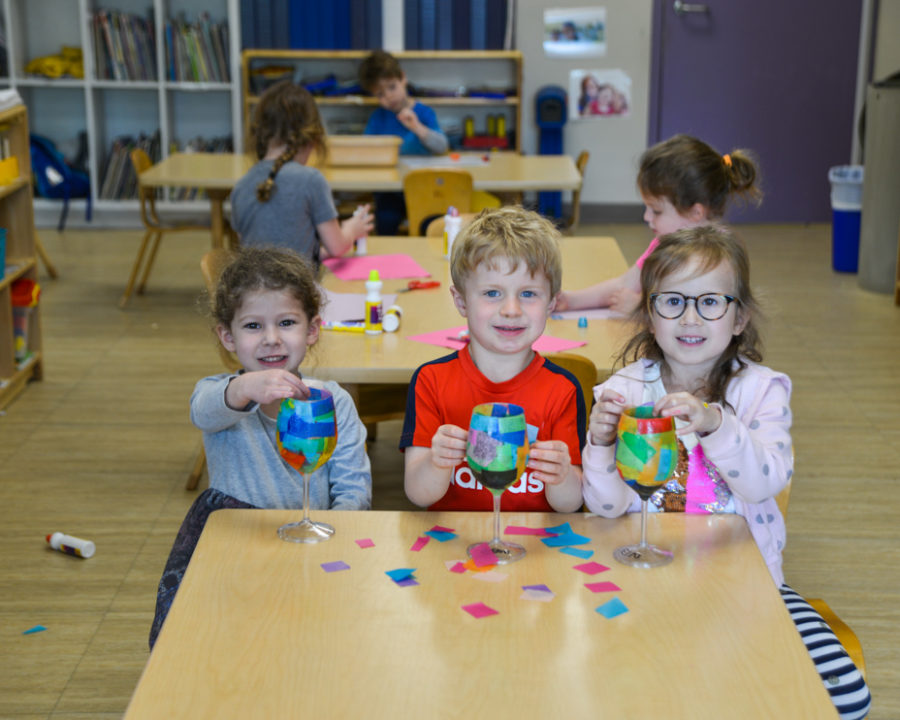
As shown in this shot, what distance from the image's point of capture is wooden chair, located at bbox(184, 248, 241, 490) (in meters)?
2.27

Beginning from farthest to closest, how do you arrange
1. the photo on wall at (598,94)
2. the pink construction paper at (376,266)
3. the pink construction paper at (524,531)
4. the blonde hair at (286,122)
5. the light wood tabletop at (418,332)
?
1. the photo on wall at (598,94)
2. the blonde hair at (286,122)
3. the pink construction paper at (376,266)
4. the light wood tabletop at (418,332)
5. the pink construction paper at (524,531)

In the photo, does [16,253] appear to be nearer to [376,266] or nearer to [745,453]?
[376,266]

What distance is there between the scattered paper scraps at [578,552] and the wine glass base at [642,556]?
3 centimetres

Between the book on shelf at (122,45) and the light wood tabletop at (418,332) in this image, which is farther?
the book on shelf at (122,45)

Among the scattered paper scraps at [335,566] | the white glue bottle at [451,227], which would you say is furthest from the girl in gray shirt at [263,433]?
the white glue bottle at [451,227]

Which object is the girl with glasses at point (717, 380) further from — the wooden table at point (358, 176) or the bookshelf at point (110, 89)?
the bookshelf at point (110, 89)

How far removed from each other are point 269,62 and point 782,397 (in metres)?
6.19

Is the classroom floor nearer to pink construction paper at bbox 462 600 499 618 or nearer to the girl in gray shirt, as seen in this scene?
the girl in gray shirt

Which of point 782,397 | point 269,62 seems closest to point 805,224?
point 269,62

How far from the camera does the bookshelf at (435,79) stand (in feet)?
23.0

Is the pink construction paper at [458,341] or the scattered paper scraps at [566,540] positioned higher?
the pink construction paper at [458,341]

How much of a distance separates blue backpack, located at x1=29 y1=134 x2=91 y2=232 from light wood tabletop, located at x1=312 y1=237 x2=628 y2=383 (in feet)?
14.3

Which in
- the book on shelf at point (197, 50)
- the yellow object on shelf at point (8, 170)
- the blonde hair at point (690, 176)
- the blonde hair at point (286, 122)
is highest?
the book on shelf at point (197, 50)

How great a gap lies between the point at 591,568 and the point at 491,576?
0.12 meters
